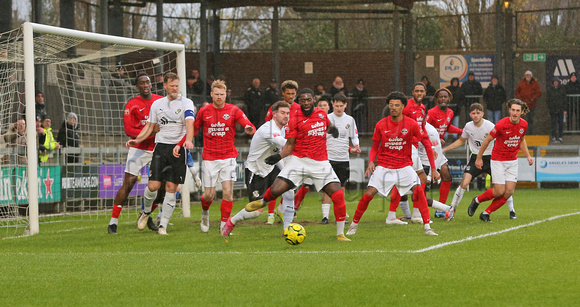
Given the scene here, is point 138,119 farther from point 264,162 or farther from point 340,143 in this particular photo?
point 340,143

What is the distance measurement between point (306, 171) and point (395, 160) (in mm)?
1525

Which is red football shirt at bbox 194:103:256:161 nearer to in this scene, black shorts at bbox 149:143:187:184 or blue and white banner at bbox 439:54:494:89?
black shorts at bbox 149:143:187:184

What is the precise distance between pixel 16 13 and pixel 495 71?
1637 centimetres

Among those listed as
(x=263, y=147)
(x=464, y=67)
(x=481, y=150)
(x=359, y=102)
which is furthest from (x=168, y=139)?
(x=464, y=67)

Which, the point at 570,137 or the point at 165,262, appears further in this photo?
the point at 570,137

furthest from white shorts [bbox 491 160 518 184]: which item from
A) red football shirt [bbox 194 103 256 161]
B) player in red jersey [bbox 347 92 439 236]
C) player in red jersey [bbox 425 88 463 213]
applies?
red football shirt [bbox 194 103 256 161]

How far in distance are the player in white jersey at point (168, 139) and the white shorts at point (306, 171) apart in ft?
7.09

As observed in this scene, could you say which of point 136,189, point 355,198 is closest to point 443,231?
point 136,189

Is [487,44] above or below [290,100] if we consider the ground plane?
above

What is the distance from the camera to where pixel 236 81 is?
28.8 metres

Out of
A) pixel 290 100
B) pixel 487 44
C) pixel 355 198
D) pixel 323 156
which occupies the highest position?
pixel 487 44

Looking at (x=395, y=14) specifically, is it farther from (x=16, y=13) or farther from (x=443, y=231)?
(x=443, y=231)

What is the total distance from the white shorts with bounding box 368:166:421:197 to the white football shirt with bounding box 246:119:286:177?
153 centimetres

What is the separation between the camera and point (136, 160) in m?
12.1
